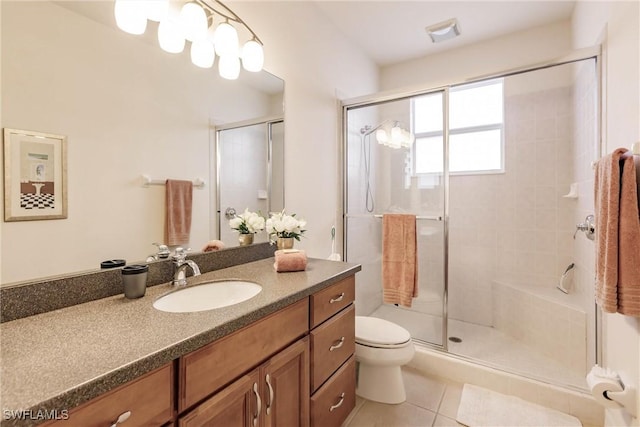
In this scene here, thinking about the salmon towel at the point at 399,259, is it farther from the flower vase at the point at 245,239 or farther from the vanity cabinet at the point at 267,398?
the vanity cabinet at the point at 267,398

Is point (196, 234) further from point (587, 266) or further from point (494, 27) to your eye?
point (494, 27)

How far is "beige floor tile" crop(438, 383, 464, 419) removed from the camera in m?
1.63

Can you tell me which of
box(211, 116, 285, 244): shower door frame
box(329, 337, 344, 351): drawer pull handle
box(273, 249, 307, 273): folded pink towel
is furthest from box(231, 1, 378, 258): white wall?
box(329, 337, 344, 351): drawer pull handle

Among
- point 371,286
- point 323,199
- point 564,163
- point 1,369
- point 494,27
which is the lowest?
point 371,286

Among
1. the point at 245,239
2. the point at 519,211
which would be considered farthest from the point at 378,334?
the point at 519,211

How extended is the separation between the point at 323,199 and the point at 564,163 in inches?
81.9

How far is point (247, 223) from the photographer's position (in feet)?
5.24

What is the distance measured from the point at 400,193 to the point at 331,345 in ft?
4.55

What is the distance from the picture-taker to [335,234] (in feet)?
7.78

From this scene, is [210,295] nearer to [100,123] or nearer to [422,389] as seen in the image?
[100,123]

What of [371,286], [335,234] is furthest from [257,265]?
[371,286]

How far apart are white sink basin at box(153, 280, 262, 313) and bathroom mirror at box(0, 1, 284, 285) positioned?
22cm

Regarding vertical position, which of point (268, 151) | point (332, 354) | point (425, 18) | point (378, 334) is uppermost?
point (425, 18)

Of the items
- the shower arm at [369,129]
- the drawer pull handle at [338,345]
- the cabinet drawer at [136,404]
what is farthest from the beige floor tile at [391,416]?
the shower arm at [369,129]
